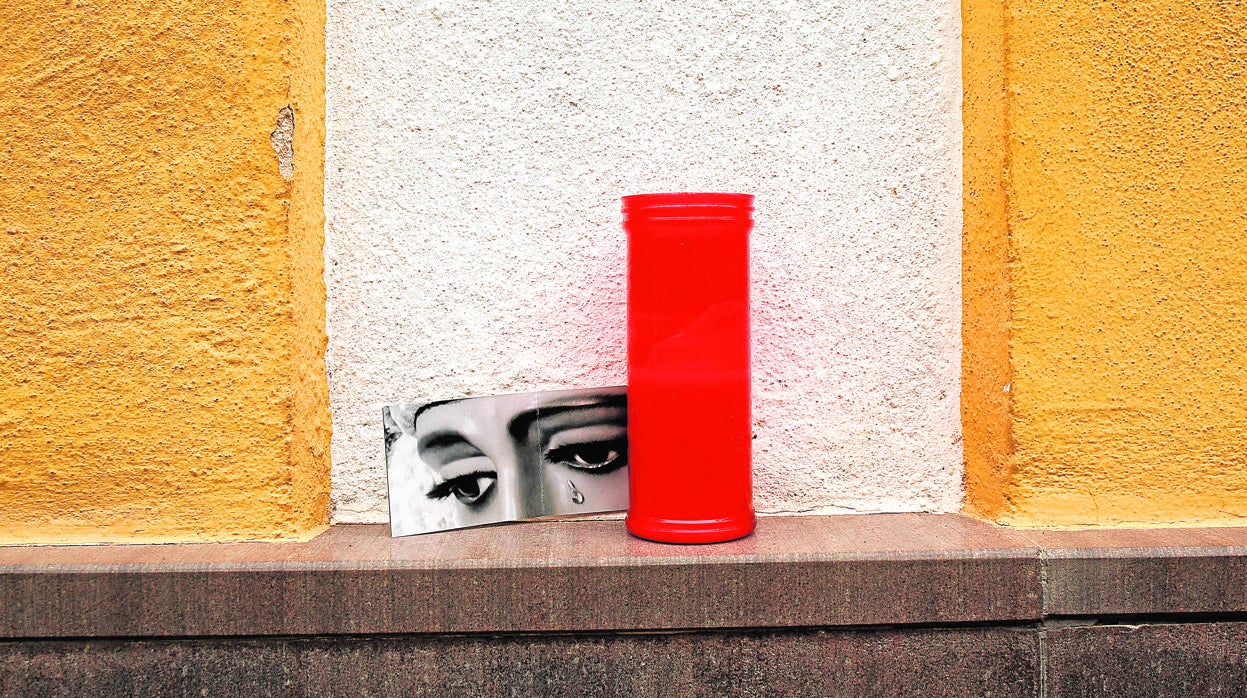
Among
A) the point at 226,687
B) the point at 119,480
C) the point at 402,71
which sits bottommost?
the point at 226,687

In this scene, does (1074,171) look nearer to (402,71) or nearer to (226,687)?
(402,71)

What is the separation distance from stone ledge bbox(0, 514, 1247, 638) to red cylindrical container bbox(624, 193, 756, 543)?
0.36 ft

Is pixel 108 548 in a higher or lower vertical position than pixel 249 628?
higher

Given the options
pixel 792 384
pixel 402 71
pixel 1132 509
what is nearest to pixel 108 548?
pixel 402 71

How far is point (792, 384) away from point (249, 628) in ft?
4.18

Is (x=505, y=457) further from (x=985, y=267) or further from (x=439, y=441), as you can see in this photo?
(x=985, y=267)

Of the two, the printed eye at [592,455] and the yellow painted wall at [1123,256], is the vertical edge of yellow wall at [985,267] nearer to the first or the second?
the yellow painted wall at [1123,256]

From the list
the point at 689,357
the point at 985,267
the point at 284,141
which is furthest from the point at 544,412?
the point at 985,267

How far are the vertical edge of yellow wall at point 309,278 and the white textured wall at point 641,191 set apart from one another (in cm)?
4

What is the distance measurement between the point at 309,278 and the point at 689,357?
0.88 m

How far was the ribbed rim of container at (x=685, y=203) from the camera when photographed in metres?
1.62

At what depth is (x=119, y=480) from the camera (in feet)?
5.69

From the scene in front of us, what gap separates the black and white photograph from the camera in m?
1.83

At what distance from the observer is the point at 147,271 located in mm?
1728
